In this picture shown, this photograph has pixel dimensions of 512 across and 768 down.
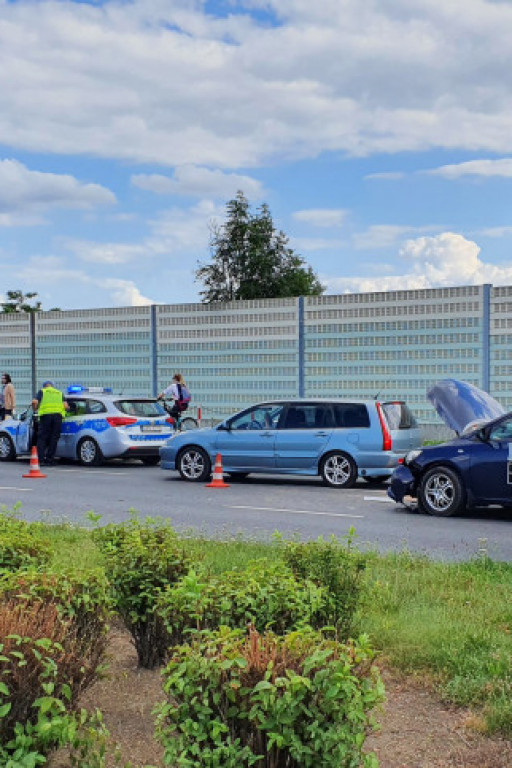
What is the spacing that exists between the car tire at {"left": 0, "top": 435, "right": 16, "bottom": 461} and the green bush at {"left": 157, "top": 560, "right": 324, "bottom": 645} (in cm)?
1711

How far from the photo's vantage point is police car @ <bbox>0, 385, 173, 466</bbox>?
1930 cm

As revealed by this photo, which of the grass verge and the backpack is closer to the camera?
the grass verge

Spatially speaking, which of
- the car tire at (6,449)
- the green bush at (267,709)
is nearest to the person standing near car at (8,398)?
the car tire at (6,449)

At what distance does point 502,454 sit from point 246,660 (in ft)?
29.2

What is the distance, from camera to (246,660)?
11.3 ft

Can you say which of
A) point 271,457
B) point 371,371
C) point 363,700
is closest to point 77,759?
point 363,700

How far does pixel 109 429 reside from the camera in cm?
1930

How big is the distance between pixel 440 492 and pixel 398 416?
147 inches

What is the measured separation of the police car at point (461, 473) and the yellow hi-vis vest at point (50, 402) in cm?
895

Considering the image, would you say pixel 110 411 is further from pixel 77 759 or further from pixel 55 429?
pixel 77 759

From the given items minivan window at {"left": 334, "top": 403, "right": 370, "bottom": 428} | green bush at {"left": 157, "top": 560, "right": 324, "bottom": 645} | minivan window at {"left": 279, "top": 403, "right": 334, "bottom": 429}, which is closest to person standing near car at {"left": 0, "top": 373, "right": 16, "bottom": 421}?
minivan window at {"left": 279, "top": 403, "right": 334, "bottom": 429}

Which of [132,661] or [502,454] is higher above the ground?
[502,454]

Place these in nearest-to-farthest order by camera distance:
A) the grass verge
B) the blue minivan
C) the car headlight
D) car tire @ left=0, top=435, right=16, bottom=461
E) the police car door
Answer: the grass verge
the police car door
the car headlight
the blue minivan
car tire @ left=0, top=435, right=16, bottom=461

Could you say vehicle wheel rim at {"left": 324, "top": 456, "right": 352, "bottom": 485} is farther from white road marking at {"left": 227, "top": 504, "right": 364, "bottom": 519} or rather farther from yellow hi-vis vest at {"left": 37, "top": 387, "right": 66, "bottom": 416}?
yellow hi-vis vest at {"left": 37, "top": 387, "right": 66, "bottom": 416}
